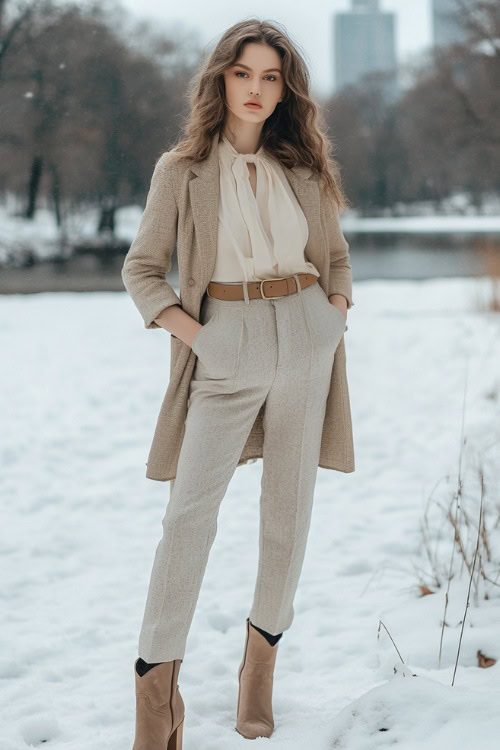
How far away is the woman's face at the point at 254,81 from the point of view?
1629 millimetres

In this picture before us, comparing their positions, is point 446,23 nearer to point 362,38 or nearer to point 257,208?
point 257,208

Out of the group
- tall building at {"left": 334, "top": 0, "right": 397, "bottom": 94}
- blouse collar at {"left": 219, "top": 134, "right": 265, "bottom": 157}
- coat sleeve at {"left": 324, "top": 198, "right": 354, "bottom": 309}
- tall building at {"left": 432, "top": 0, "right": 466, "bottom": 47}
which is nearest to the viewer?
blouse collar at {"left": 219, "top": 134, "right": 265, "bottom": 157}

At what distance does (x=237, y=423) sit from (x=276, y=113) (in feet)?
2.30

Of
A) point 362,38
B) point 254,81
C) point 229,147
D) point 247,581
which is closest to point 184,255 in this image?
point 229,147

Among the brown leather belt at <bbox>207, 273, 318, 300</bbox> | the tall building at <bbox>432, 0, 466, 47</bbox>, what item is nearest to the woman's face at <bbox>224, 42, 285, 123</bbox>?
the brown leather belt at <bbox>207, 273, 318, 300</bbox>

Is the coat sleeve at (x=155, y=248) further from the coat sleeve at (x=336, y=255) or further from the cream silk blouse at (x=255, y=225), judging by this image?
the coat sleeve at (x=336, y=255)

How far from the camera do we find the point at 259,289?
5.32ft

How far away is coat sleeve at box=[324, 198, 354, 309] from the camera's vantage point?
181 cm

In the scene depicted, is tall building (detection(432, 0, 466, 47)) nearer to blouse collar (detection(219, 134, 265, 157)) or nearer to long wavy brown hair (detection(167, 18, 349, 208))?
long wavy brown hair (detection(167, 18, 349, 208))

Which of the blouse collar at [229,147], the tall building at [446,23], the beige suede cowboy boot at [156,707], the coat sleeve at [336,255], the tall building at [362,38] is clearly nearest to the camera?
the beige suede cowboy boot at [156,707]

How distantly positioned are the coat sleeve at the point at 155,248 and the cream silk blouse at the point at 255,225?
4.1 inches

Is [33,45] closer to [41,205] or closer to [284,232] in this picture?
[41,205]

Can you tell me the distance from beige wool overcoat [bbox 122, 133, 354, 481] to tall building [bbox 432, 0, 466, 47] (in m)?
10.3

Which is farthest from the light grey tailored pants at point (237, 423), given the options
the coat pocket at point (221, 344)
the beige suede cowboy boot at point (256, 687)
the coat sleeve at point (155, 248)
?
the beige suede cowboy boot at point (256, 687)
